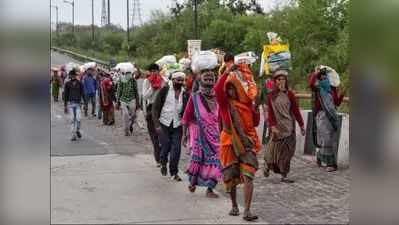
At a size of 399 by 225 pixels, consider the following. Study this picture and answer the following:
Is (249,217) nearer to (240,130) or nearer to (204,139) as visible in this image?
(240,130)

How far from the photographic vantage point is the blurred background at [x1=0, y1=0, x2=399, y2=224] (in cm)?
159

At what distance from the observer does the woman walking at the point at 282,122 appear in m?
7.90

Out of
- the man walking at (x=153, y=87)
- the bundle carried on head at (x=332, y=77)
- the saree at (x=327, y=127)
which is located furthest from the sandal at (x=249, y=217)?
the bundle carried on head at (x=332, y=77)

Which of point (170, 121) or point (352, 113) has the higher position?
point (352, 113)

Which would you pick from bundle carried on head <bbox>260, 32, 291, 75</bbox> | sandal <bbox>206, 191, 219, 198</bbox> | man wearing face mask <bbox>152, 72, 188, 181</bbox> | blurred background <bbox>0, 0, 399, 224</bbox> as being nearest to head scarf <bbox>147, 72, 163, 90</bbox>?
man wearing face mask <bbox>152, 72, 188, 181</bbox>

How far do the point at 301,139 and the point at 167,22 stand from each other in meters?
24.2

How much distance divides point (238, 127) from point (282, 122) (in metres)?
2.26

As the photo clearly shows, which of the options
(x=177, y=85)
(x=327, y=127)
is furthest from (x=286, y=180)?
(x=177, y=85)

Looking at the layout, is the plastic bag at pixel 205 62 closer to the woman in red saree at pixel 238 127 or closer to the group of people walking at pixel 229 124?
the group of people walking at pixel 229 124

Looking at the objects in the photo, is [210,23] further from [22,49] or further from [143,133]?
[22,49]

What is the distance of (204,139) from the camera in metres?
6.94

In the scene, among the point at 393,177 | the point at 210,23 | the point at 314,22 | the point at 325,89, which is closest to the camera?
the point at 393,177

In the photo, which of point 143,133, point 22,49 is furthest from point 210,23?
point 22,49

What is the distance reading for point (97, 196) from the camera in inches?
278
